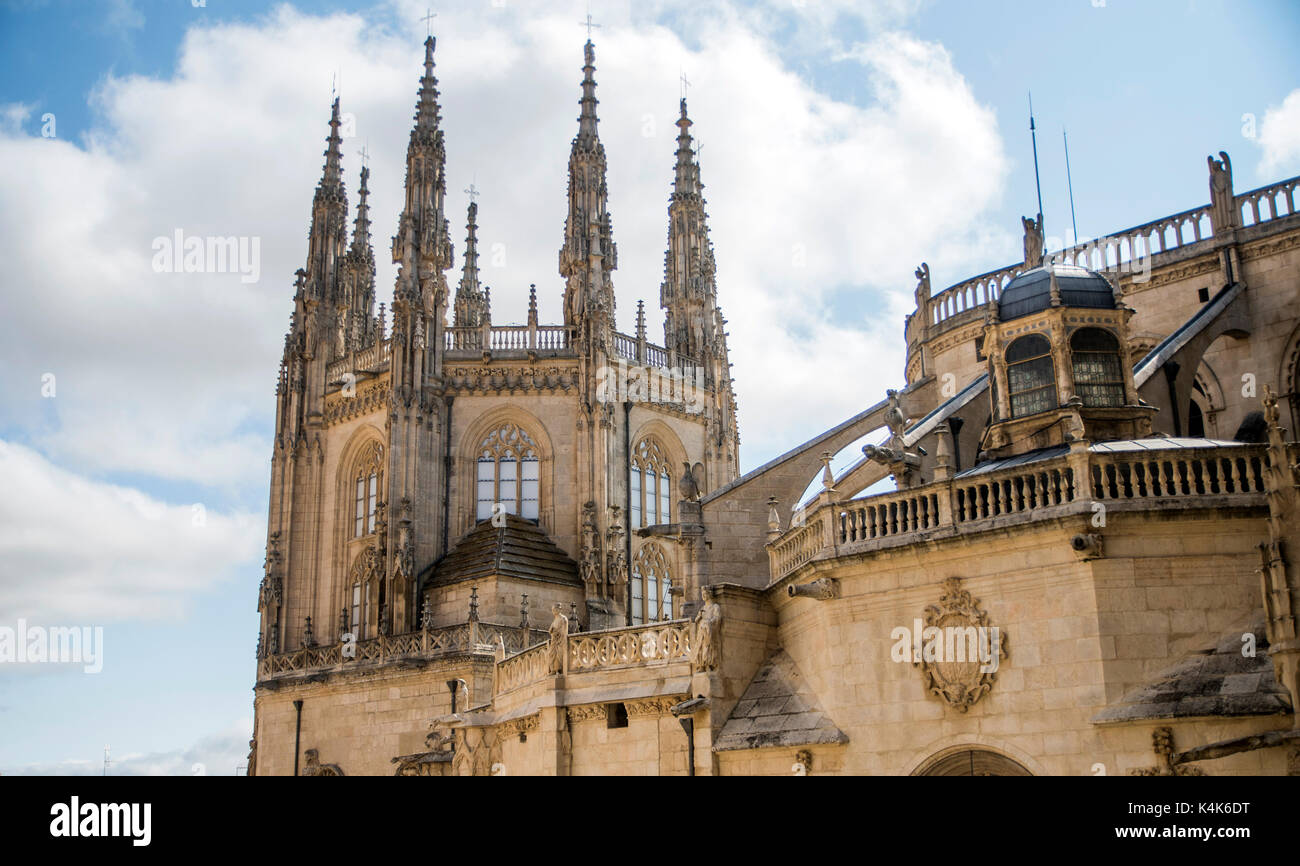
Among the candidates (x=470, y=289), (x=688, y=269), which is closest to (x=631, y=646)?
(x=688, y=269)

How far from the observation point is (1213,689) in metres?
14.4

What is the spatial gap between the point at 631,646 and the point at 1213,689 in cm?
893

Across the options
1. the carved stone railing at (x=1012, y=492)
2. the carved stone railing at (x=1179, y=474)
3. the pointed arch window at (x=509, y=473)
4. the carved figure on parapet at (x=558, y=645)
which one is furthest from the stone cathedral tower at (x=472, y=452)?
the carved stone railing at (x=1179, y=474)

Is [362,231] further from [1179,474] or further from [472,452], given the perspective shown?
[1179,474]

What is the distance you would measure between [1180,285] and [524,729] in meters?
16.4

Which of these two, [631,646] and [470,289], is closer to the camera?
[631,646]

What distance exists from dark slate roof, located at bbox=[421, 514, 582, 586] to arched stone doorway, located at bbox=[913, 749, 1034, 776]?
21722 millimetres

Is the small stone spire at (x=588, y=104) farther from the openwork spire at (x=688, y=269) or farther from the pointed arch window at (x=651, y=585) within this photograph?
the pointed arch window at (x=651, y=585)

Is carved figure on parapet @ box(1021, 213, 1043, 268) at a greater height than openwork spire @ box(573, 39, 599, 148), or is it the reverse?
openwork spire @ box(573, 39, 599, 148)

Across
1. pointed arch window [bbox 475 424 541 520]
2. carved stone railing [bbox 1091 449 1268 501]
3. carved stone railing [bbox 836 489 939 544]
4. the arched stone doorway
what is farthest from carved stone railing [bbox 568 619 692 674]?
pointed arch window [bbox 475 424 541 520]

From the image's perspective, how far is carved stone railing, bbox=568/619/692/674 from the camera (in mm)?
19828

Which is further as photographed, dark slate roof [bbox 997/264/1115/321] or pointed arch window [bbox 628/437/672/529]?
pointed arch window [bbox 628/437/672/529]

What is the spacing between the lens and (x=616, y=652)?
20469 mm

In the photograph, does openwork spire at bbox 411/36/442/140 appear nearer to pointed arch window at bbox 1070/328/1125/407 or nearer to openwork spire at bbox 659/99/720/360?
openwork spire at bbox 659/99/720/360
